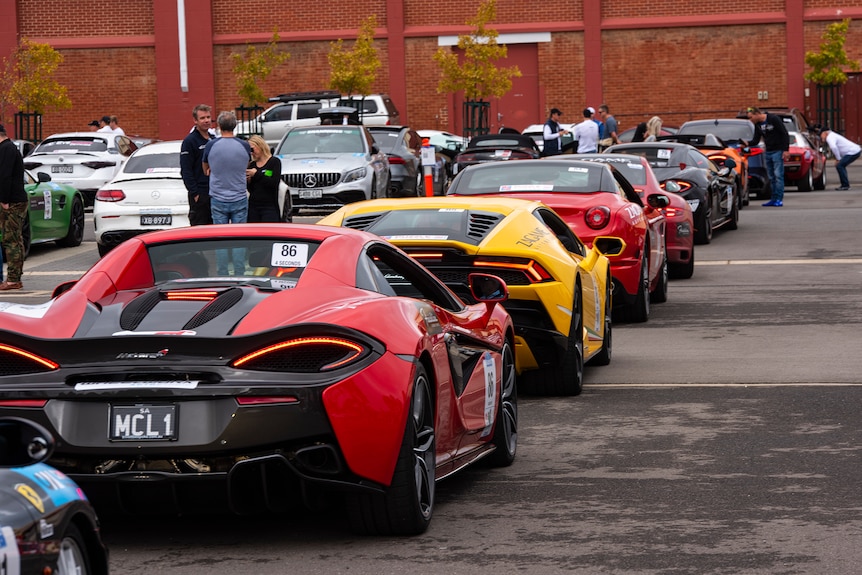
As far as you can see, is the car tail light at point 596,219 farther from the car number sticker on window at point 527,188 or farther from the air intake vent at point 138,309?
the air intake vent at point 138,309

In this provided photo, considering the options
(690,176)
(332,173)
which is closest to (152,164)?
(332,173)

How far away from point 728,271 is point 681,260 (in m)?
1.13

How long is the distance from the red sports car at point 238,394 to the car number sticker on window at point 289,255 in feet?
0.81

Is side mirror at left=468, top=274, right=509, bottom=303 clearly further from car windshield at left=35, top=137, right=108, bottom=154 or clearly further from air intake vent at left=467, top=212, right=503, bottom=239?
car windshield at left=35, top=137, right=108, bottom=154

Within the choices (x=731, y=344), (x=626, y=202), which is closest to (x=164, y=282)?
(x=731, y=344)

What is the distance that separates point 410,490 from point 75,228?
17125 millimetres

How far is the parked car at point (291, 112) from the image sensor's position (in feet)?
131

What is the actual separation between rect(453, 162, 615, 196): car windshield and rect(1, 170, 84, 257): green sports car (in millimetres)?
7772

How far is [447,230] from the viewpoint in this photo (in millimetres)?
9570

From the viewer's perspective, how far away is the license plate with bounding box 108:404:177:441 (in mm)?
5473

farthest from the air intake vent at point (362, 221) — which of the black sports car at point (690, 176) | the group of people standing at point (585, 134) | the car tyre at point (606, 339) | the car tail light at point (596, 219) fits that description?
the group of people standing at point (585, 134)

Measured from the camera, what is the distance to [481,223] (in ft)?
31.8

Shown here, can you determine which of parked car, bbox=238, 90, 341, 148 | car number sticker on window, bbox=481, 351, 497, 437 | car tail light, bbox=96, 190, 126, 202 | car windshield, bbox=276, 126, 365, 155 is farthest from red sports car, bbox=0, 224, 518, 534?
parked car, bbox=238, 90, 341, 148

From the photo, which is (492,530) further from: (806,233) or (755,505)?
(806,233)
